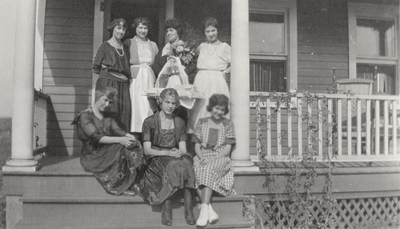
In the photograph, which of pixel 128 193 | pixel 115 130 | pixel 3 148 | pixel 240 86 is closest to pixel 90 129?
pixel 115 130

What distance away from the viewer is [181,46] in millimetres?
4469

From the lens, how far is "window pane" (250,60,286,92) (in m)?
6.71

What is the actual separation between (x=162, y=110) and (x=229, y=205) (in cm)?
122

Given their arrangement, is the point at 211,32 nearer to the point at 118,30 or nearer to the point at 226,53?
the point at 226,53

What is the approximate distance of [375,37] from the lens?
724 cm

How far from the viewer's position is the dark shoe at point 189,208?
11.7 feet

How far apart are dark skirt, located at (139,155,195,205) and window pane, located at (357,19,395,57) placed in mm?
4964

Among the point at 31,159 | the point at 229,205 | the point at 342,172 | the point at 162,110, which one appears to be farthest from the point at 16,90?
the point at 342,172

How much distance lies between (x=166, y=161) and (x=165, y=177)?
18cm

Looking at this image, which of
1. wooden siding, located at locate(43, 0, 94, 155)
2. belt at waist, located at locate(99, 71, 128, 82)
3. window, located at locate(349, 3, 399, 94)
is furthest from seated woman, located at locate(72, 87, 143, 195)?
window, located at locate(349, 3, 399, 94)

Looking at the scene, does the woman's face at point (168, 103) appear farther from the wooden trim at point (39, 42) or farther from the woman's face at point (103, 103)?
the wooden trim at point (39, 42)

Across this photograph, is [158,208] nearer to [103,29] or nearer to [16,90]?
[16,90]

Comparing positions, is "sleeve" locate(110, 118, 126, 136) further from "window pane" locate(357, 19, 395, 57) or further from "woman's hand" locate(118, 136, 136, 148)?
"window pane" locate(357, 19, 395, 57)

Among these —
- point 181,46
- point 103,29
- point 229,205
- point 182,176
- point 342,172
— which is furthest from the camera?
point 103,29
